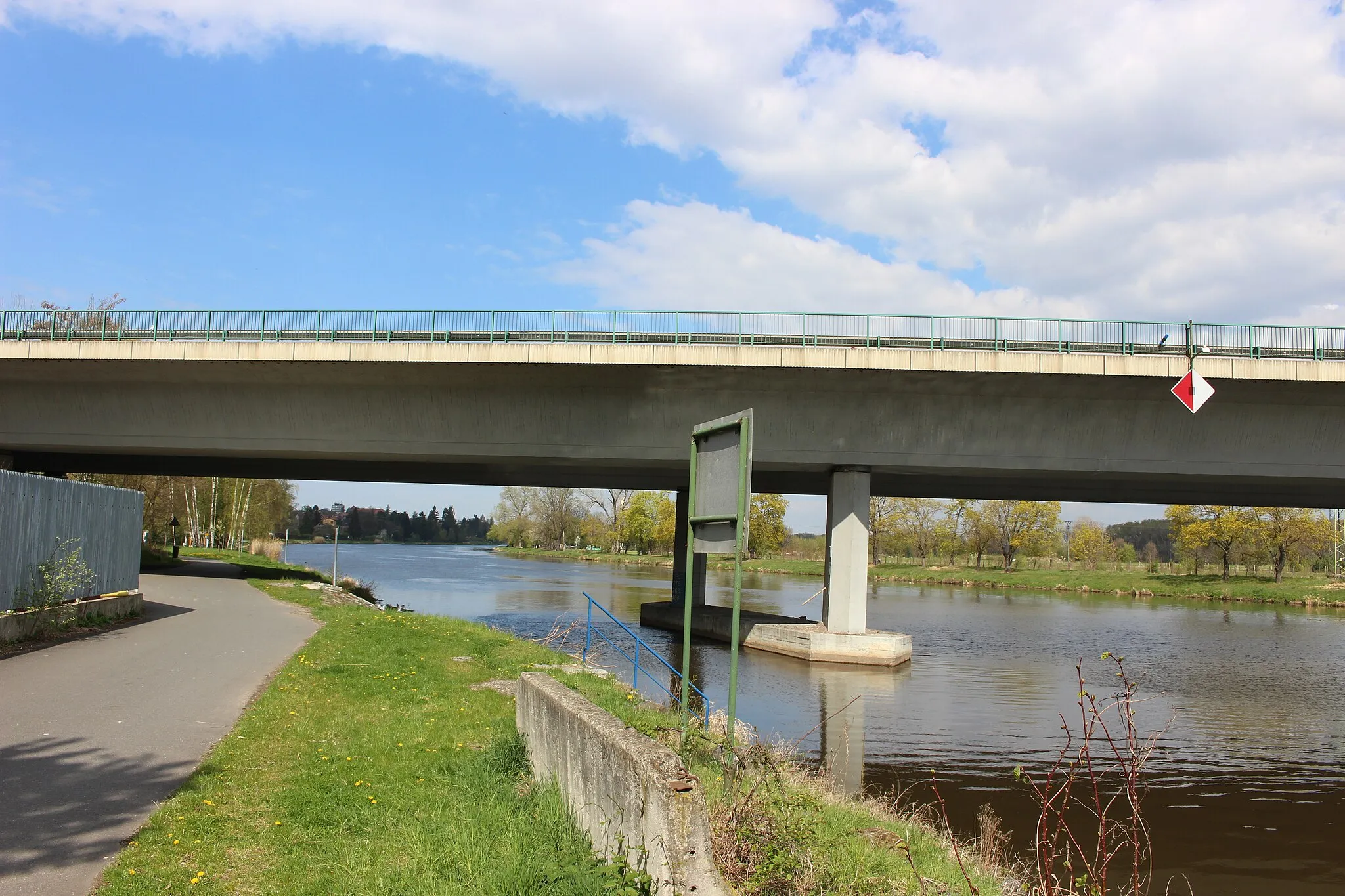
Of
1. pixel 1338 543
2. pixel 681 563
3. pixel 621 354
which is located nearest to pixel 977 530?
pixel 1338 543

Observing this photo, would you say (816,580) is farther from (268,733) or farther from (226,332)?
(268,733)

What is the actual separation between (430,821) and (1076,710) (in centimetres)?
1678

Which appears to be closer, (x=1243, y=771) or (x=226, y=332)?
(x=1243, y=771)

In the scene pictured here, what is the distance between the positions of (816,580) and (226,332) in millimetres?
54476

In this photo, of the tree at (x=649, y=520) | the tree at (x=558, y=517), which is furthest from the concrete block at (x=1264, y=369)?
the tree at (x=558, y=517)

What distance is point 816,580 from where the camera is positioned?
237ft

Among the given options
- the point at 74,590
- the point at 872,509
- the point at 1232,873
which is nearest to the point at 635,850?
the point at 1232,873

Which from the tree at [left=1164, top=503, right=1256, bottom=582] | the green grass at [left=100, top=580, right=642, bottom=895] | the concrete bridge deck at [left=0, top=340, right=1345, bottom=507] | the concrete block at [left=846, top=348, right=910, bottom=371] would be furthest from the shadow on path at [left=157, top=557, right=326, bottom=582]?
the tree at [left=1164, top=503, right=1256, bottom=582]

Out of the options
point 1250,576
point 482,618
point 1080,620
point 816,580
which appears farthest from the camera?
point 816,580

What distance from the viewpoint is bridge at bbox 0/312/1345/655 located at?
74.6ft

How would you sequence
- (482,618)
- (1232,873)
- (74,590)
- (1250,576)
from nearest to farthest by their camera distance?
(1232,873)
(74,590)
(482,618)
(1250,576)

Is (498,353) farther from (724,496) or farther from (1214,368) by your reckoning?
(724,496)

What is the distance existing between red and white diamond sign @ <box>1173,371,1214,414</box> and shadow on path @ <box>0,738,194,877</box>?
70.1ft

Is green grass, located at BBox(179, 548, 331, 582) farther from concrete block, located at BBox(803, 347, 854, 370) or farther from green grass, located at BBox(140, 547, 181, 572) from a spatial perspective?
concrete block, located at BBox(803, 347, 854, 370)
